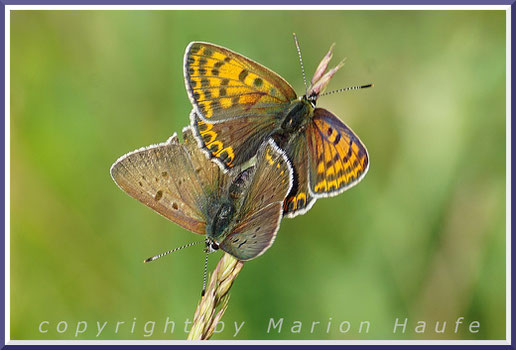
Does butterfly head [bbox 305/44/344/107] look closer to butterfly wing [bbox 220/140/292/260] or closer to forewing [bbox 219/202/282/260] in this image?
butterfly wing [bbox 220/140/292/260]

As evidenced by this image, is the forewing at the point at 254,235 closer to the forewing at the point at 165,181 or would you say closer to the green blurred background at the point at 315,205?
the forewing at the point at 165,181

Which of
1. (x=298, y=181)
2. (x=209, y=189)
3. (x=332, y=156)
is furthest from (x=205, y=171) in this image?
(x=332, y=156)

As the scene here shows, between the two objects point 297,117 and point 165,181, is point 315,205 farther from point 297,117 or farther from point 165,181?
point 165,181

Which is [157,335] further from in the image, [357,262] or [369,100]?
[369,100]

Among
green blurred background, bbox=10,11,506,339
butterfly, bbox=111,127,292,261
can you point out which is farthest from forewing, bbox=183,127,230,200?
green blurred background, bbox=10,11,506,339

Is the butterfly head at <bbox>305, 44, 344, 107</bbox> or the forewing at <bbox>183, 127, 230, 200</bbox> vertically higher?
the butterfly head at <bbox>305, 44, 344, 107</bbox>

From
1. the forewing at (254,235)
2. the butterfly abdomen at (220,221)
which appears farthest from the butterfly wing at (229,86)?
the forewing at (254,235)
